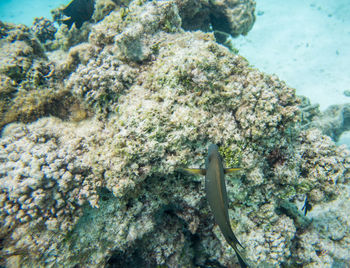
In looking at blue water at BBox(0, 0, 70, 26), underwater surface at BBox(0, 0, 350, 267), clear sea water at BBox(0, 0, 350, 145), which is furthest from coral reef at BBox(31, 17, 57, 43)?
blue water at BBox(0, 0, 70, 26)

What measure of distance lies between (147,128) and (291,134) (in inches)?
89.5

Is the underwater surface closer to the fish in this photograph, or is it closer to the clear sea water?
the fish

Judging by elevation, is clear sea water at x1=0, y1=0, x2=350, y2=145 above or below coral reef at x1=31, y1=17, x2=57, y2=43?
above

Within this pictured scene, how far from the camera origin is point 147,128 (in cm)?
236

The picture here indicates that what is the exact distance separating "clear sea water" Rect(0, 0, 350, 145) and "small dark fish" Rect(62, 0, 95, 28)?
11.8 metres

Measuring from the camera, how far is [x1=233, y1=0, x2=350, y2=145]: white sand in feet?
37.8

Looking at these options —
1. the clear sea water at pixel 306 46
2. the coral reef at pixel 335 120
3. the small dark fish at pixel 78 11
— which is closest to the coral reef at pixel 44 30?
the small dark fish at pixel 78 11

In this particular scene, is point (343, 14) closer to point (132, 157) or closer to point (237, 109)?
point (237, 109)

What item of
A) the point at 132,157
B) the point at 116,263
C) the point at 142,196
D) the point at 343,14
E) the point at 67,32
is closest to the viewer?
the point at 132,157

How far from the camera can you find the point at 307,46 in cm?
1384

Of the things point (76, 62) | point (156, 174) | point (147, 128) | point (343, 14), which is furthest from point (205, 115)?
point (343, 14)

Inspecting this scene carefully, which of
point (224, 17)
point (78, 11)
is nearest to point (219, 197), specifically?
point (78, 11)

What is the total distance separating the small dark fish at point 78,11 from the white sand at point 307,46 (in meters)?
11.9

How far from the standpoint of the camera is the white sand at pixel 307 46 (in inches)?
454
